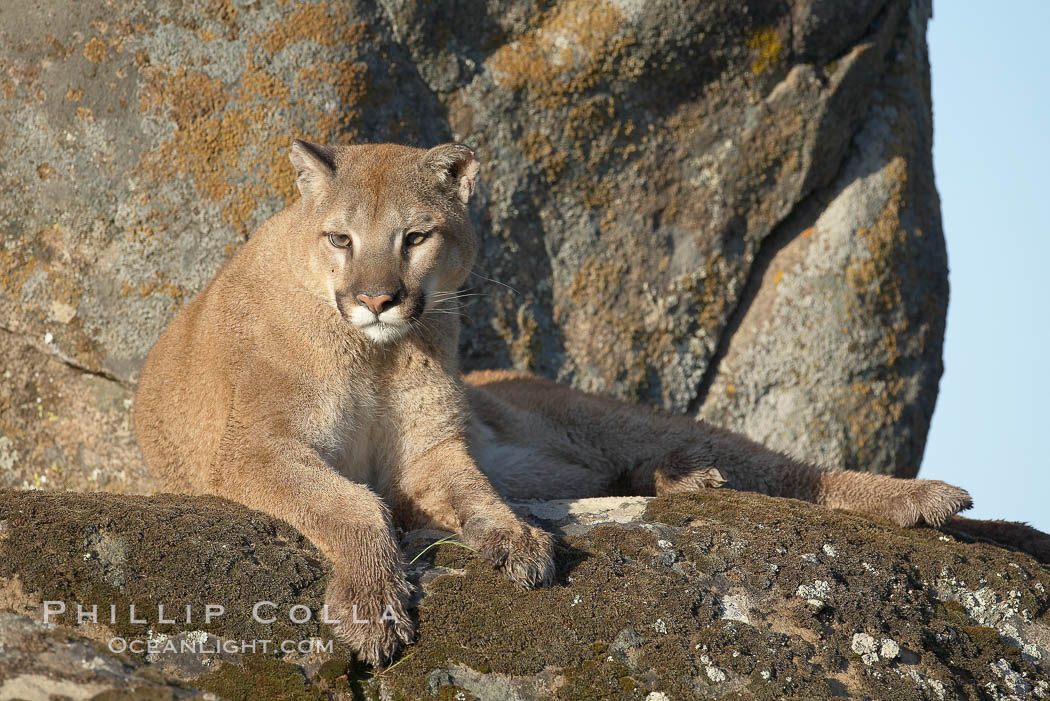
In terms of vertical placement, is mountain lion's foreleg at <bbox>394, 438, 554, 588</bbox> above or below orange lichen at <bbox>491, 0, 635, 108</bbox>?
below

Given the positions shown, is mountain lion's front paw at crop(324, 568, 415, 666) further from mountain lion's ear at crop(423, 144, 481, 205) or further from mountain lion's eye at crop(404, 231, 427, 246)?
mountain lion's ear at crop(423, 144, 481, 205)

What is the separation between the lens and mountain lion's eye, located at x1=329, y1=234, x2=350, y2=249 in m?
5.44

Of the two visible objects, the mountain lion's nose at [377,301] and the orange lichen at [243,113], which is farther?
the orange lichen at [243,113]

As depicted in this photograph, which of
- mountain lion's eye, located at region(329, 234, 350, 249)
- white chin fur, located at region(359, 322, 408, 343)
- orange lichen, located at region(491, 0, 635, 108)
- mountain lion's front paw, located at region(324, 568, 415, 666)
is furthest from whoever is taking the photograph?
orange lichen, located at region(491, 0, 635, 108)

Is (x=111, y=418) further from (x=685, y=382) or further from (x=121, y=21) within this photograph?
(x=685, y=382)

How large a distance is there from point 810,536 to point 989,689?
3.23ft

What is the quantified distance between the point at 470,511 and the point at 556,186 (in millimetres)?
3815

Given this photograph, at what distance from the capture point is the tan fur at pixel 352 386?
491 centimetres

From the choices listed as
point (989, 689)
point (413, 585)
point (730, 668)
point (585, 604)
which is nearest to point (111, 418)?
point (413, 585)

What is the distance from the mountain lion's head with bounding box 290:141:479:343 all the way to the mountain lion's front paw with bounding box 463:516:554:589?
119cm

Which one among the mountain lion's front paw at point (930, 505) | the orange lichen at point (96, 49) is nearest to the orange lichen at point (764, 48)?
the mountain lion's front paw at point (930, 505)

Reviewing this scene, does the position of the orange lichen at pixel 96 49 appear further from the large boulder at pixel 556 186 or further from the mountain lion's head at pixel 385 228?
the mountain lion's head at pixel 385 228

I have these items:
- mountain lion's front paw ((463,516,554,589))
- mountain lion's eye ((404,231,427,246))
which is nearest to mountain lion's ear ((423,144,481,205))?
mountain lion's eye ((404,231,427,246))

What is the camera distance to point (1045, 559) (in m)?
5.72
